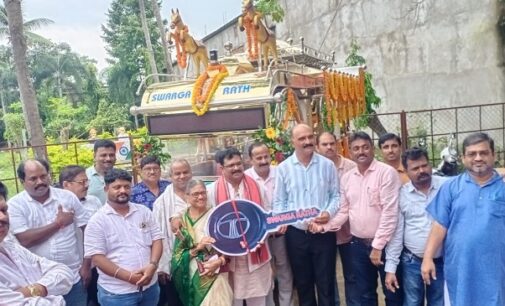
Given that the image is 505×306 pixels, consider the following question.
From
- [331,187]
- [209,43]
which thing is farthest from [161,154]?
[209,43]

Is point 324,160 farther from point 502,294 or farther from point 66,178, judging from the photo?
point 66,178

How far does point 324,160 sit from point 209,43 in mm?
14206

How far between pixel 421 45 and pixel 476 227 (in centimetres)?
875

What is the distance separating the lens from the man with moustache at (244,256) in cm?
334

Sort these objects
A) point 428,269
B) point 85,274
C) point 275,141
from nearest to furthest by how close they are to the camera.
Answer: point 428,269 < point 85,274 < point 275,141

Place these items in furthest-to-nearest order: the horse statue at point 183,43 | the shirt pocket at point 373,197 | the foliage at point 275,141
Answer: the horse statue at point 183,43
the foliage at point 275,141
the shirt pocket at point 373,197

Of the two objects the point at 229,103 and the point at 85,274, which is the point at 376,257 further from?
the point at 229,103

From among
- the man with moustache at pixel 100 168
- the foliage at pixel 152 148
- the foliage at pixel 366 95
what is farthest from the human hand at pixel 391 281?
the foliage at pixel 366 95

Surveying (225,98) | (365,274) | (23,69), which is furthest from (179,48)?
(23,69)

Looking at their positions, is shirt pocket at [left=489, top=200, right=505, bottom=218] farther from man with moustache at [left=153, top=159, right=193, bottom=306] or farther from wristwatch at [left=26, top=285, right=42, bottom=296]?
wristwatch at [left=26, top=285, right=42, bottom=296]

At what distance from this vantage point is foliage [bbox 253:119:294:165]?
4.35 meters

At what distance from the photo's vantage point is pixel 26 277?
2.39 m

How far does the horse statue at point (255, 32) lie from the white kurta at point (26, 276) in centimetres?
352

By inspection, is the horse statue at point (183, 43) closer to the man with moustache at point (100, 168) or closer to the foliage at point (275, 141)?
the foliage at point (275, 141)
